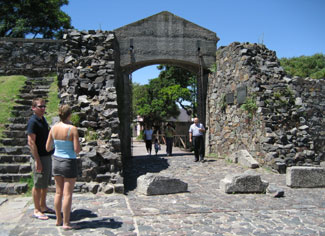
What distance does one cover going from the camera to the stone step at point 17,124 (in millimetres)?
8000

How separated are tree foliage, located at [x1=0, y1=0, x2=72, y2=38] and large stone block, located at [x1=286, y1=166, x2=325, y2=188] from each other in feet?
66.9

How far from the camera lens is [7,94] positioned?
984cm

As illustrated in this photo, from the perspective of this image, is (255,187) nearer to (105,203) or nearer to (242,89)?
(105,203)

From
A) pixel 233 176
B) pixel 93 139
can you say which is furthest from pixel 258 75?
pixel 93 139

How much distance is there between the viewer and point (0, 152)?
712 centimetres

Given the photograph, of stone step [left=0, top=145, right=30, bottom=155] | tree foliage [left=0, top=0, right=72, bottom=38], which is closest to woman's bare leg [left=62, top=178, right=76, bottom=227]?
stone step [left=0, top=145, right=30, bottom=155]

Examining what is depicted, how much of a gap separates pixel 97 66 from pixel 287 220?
685 cm

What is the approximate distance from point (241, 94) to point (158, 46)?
392 centimetres

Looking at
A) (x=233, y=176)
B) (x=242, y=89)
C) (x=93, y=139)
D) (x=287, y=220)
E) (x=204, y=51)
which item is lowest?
(x=287, y=220)

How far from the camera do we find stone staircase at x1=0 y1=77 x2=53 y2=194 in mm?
6133

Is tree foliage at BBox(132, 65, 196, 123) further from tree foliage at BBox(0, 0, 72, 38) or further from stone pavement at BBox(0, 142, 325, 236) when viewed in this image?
stone pavement at BBox(0, 142, 325, 236)

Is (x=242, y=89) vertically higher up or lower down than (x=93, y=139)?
higher up

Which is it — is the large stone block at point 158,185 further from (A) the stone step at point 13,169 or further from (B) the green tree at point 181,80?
(B) the green tree at point 181,80

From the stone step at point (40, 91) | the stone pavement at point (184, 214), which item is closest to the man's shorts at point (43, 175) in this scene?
the stone pavement at point (184, 214)
